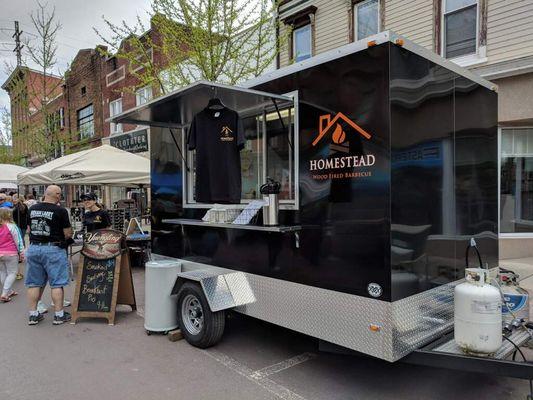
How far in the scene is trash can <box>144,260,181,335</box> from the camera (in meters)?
5.06

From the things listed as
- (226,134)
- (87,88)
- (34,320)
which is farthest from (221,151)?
(87,88)

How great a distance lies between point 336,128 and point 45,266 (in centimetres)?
429

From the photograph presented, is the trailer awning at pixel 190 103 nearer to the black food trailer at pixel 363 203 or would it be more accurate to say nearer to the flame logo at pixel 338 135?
the black food trailer at pixel 363 203

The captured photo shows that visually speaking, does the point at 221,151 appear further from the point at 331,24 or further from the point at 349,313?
the point at 331,24

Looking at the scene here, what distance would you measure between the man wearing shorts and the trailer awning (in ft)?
4.98

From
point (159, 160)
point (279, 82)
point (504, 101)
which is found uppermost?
point (504, 101)

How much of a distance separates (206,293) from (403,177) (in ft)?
7.82

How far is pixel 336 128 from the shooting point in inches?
141

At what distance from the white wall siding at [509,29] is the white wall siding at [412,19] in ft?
4.17

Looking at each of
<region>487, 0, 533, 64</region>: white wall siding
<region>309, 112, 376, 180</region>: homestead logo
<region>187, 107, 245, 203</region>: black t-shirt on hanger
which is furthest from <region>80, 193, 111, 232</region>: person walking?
<region>487, 0, 533, 64</region>: white wall siding

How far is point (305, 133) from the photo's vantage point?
3.88 m

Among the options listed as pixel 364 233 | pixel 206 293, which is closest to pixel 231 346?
pixel 206 293

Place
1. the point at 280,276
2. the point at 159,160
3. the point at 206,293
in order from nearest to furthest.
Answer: the point at 280,276 → the point at 206,293 → the point at 159,160

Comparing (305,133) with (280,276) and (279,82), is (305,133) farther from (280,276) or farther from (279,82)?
(280,276)
